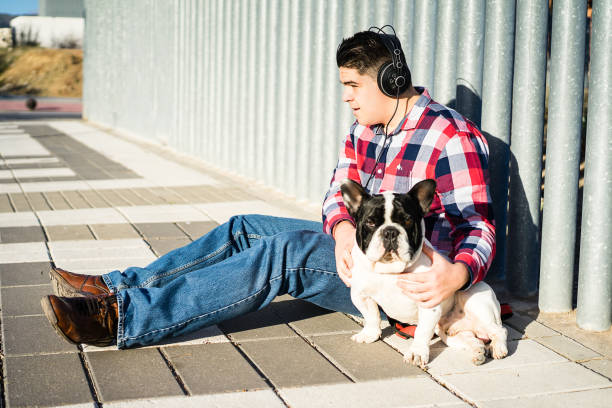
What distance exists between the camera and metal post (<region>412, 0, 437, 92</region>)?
5.37m

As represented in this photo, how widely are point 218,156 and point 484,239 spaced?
24.8 feet

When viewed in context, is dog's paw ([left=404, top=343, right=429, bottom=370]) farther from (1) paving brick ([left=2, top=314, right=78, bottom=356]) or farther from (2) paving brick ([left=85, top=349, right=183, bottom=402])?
(1) paving brick ([left=2, top=314, right=78, bottom=356])

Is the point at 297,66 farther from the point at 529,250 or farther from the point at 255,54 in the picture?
the point at 529,250

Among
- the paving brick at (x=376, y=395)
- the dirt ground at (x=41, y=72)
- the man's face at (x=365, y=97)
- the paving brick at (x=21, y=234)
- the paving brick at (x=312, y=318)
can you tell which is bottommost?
the paving brick at (x=376, y=395)

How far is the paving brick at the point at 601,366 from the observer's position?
324cm

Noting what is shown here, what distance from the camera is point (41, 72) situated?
44312 millimetres

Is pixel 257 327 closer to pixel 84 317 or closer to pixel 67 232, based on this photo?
pixel 84 317

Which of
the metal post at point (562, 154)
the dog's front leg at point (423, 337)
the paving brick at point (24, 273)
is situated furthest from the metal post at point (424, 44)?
the paving brick at point (24, 273)

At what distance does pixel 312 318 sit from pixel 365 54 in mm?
1405

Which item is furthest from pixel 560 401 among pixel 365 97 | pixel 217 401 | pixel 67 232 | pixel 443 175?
pixel 67 232

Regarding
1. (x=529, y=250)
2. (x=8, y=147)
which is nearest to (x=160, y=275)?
(x=529, y=250)

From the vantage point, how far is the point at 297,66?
7.99 m

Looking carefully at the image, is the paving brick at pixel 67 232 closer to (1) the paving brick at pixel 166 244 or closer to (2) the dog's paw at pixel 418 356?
(1) the paving brick at pixel 166 244

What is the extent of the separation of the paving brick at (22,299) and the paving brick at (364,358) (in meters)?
1.57
